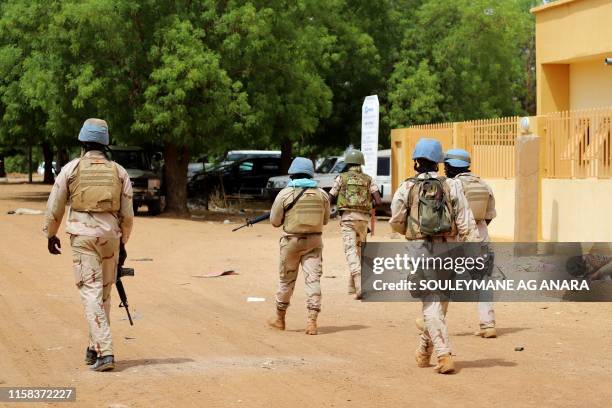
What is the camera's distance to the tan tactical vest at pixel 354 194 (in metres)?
12.8

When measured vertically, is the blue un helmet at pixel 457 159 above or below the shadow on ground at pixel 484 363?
above

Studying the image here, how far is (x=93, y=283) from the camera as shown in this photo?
27.8ft

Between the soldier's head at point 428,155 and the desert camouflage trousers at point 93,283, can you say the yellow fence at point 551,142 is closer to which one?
the soldier's head at point 428,155

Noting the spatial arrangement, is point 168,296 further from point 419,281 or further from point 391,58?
point 391,58

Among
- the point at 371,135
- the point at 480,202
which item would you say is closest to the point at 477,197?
the point at 480,202

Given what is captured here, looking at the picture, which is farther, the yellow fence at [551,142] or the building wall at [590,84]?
the building wall at [590,84]

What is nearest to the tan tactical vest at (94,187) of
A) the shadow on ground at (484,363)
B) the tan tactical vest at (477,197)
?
the shadow on ground at (484,363)

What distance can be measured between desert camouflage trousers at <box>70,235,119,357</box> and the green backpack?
→ 2.32m

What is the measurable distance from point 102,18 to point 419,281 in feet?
67.9

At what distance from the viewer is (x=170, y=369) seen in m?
8.46

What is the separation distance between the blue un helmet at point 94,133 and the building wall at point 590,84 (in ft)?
46.3

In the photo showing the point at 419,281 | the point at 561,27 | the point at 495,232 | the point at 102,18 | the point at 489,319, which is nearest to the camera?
the point at 419,281

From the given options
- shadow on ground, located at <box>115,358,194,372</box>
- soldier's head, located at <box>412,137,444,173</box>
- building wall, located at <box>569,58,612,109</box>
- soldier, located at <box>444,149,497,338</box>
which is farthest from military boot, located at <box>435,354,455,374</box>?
building wall, located at <box>569,58,612,109</box>

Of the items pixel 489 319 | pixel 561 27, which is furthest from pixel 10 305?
pixel 561 27
